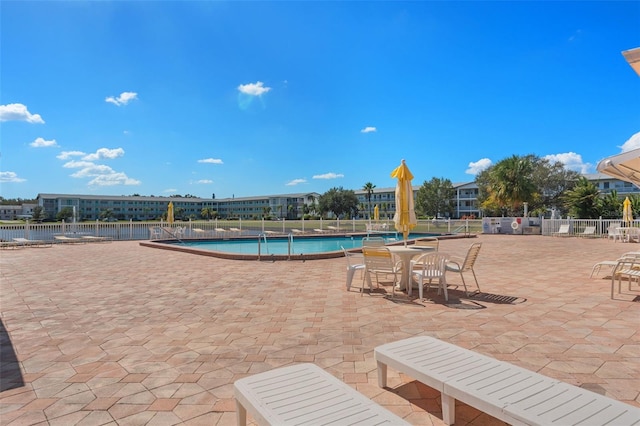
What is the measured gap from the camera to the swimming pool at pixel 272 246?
33.4 ft

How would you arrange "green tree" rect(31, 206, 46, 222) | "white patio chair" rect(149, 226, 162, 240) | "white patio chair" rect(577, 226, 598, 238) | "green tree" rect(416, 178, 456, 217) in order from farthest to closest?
"green tree" rect(31, 206, 46, 222)
"green tree" rect(416, 178, 456, 217)
"white patio chair" rect(577, 226, 598, 238)
"white patio chair" rect(149, 226, 162, 240)

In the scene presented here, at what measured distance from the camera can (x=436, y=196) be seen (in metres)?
59.6

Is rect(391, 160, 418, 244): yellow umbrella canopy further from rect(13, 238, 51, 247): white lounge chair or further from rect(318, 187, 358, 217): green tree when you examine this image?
rect(318, 187, 358, 217): green tree

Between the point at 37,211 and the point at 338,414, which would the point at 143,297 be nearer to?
the point at 338,414

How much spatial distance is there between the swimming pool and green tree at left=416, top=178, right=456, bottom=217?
38.5 meters

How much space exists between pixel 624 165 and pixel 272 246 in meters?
13.7

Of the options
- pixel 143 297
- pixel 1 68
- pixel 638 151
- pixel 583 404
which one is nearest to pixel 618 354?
pixel 583 404

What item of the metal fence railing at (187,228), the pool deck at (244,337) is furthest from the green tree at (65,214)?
the pool deck at (244,337)

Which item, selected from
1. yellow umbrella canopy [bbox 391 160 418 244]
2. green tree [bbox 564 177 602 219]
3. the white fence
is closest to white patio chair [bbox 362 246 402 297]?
A: yellow umbrella canopy [bbox 391 160 418 244]

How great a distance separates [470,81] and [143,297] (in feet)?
48.9

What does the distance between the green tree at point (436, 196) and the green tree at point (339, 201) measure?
14.5m

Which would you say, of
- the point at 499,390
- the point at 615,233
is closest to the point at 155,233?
the point at 499,390

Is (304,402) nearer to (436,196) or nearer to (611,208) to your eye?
(611,208)

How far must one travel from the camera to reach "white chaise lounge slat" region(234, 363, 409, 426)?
1.60m
